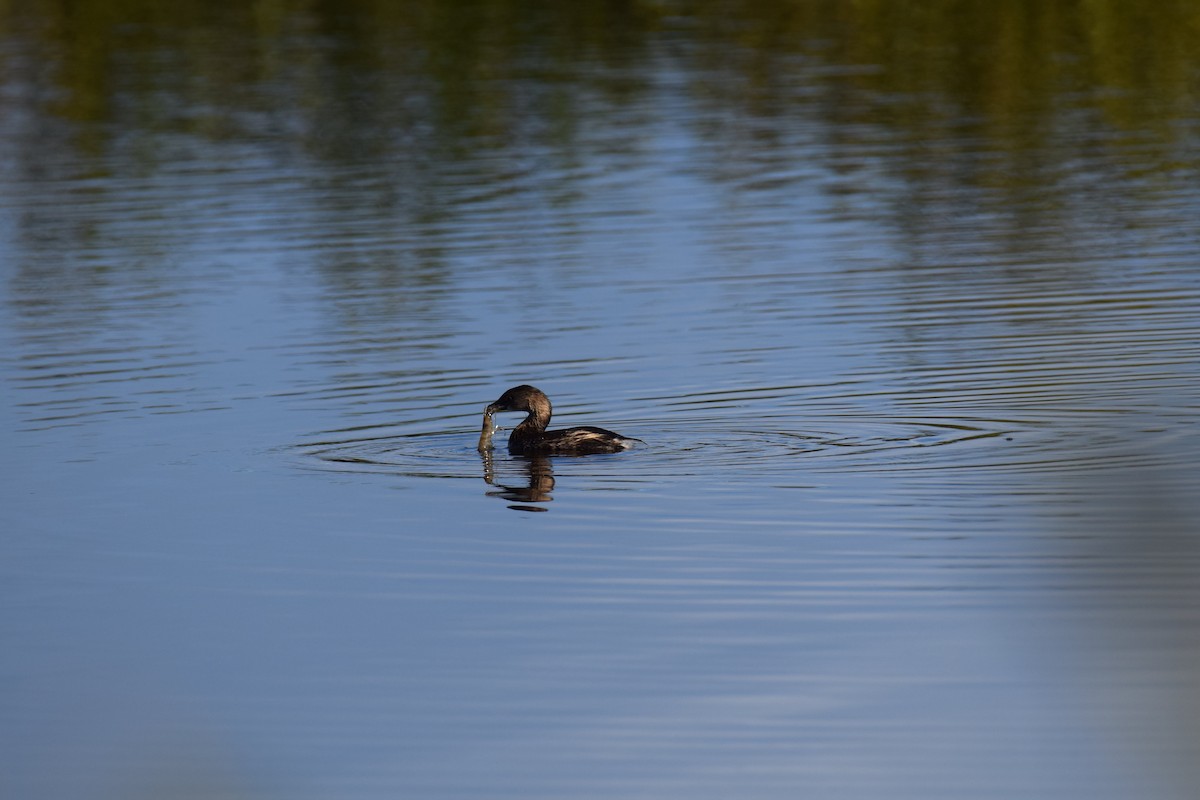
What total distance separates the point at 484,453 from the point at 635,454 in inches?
46.5

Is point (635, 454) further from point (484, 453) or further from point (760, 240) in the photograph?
point (760, 240)

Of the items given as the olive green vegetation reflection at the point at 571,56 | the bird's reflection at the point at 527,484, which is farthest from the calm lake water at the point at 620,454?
the olive green vegetation reflection at the point at 571,56

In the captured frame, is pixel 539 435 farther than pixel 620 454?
Yes

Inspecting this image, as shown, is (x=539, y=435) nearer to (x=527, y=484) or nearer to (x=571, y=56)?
(x=527, y=484)

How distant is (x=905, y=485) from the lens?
453 inches

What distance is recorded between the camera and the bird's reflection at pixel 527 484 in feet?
39.2

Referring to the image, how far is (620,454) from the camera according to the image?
1286 centimetres

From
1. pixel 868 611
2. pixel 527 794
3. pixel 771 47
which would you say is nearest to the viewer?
pixel 527 794

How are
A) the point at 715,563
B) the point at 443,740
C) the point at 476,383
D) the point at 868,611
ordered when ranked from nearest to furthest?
the point at 443,740 → the point at 868,611 → the point at 715,563 → the point at 476,383

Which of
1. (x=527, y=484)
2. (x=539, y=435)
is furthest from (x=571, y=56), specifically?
(x=527, y=484)

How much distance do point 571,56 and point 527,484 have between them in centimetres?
2712

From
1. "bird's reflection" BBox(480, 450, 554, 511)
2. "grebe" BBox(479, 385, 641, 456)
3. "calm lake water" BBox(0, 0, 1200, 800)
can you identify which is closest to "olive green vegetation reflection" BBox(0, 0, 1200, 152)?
"calm lake water" BBox(0, 0, 1200, 800)

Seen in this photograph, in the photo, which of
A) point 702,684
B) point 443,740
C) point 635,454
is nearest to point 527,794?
point 443,740

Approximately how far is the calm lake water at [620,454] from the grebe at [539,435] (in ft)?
0.82
